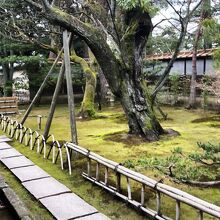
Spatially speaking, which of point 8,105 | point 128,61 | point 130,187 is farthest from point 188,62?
point 130,187

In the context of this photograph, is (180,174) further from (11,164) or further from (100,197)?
(11,164)

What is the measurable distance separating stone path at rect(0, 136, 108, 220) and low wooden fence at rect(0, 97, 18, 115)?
8739 mm

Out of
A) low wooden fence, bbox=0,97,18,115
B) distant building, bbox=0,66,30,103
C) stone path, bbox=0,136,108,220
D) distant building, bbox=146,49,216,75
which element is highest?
distant building, bbox=146,49,216,75

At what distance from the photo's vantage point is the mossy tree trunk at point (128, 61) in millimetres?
9898

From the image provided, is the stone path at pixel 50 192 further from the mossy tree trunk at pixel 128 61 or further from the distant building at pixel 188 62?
the distant building at pixel 188 62

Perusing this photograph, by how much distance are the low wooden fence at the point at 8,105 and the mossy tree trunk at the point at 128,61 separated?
7.64 metres

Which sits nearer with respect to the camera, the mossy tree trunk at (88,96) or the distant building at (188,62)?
the mossy tree trunk at (88,96)

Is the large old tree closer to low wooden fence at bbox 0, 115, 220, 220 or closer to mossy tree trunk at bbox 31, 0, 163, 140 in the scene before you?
mossy tree trunk at bbox 31, 0, 163, 140

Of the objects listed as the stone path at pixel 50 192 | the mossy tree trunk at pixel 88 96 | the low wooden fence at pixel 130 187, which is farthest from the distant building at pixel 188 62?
the stone path at pixel 50 192

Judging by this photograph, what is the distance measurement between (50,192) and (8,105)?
1170cm

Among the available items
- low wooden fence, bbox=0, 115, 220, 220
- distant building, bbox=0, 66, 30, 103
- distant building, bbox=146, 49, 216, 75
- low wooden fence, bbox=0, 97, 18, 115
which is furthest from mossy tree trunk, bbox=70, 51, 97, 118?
distant building, bbox=146, 49, 216, 75

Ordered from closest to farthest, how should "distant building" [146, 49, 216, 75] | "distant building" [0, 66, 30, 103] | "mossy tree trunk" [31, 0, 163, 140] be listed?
"mossy tree trunk" [31, 0, 163, 140] → "distant building" [146, 49, 216, 75] → "distant building" [0, 66, 30, 103]

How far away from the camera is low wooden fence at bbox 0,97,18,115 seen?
16688 mm

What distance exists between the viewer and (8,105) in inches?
663
